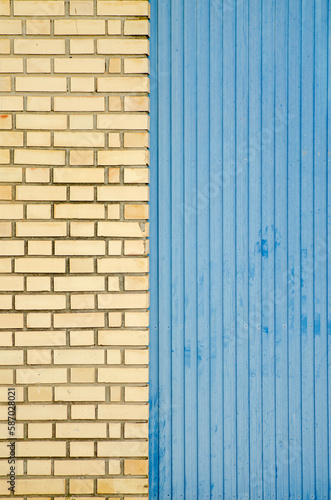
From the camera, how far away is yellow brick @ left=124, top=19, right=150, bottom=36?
2.37 meters

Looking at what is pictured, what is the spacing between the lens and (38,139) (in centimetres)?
238

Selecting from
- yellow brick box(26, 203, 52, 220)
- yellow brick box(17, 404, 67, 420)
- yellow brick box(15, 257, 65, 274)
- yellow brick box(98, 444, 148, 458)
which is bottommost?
yellow brick box(98, 444, 148, 458)

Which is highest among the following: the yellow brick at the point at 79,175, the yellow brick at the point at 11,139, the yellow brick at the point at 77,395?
the yellow brick at the point at 11,139

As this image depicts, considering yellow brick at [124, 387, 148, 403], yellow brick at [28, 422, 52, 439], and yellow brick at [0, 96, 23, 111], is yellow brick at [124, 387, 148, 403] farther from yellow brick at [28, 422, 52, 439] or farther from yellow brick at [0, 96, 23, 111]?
yellow brick at [0, 96, 23, 111]

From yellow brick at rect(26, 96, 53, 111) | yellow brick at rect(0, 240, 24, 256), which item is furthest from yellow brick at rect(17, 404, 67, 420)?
yellow brick at rect(26, 96, 53, 111)

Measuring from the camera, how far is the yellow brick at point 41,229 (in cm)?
238

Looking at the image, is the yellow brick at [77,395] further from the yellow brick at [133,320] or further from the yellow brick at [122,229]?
the yellow brick at [122,229]

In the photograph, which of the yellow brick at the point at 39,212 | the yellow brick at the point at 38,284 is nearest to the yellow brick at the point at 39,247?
the yellow brick at the point at 39,212

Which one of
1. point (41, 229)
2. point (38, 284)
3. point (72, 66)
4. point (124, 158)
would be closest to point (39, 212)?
point (41, 229)

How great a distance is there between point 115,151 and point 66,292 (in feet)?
2.49

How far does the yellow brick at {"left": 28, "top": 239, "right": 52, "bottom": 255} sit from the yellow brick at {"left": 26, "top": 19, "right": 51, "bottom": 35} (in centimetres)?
105

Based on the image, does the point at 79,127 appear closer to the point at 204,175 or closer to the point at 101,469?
the point at 204,175

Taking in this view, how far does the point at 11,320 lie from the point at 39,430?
1.88ft

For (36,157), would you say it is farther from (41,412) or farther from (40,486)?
(40,486)
